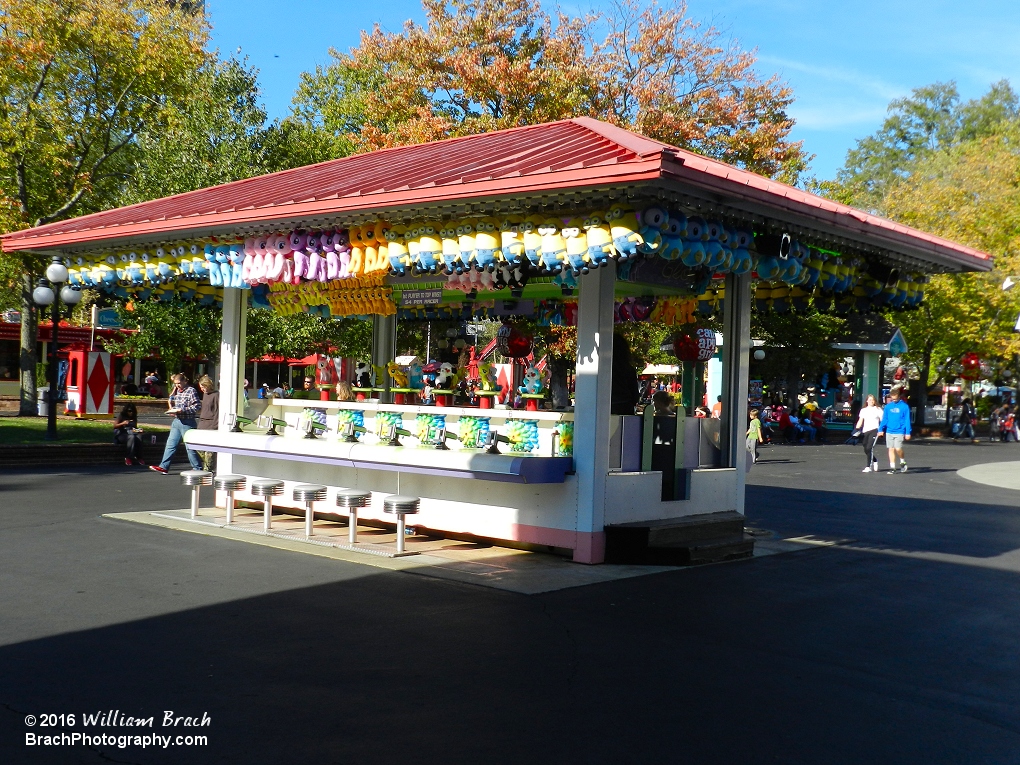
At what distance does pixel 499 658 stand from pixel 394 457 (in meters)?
4.39

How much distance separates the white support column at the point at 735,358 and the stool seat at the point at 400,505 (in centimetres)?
376

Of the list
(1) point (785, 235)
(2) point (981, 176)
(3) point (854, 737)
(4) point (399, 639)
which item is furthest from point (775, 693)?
(2) point (981, 176)

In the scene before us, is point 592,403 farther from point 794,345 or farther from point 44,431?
point 794,345

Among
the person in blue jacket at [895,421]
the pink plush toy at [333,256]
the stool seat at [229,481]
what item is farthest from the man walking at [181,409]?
the person in blue jacket at [895,421]

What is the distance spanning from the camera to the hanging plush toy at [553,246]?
28.9ft

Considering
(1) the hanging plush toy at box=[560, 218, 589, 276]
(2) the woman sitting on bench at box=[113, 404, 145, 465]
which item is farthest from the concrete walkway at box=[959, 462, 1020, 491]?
(2) the woman sitting on bench at box=[113, 404, 145, 465]

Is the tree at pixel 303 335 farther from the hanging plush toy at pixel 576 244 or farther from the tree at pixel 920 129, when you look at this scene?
the tree at pixel 920 129

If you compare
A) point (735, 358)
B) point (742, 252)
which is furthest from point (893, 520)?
point (742, 252)

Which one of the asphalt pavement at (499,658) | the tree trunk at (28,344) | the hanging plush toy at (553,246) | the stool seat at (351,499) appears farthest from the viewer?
the tree trunk at (28,344)

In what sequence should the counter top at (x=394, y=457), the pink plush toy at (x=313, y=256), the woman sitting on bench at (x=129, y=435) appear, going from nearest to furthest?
the counter top at (x=394, y=457), the pink plush toy at (x=313, y=256), the woman sitting on bench at (x=129, y=435)

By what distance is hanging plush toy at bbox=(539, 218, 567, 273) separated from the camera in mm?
8805

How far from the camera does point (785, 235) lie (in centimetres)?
1005

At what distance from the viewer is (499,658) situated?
6.34m

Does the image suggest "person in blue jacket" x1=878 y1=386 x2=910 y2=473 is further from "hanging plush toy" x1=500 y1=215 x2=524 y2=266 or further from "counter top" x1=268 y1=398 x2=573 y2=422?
"hanging plush toy" x1=500 y1=215 x2=524 y2=266
